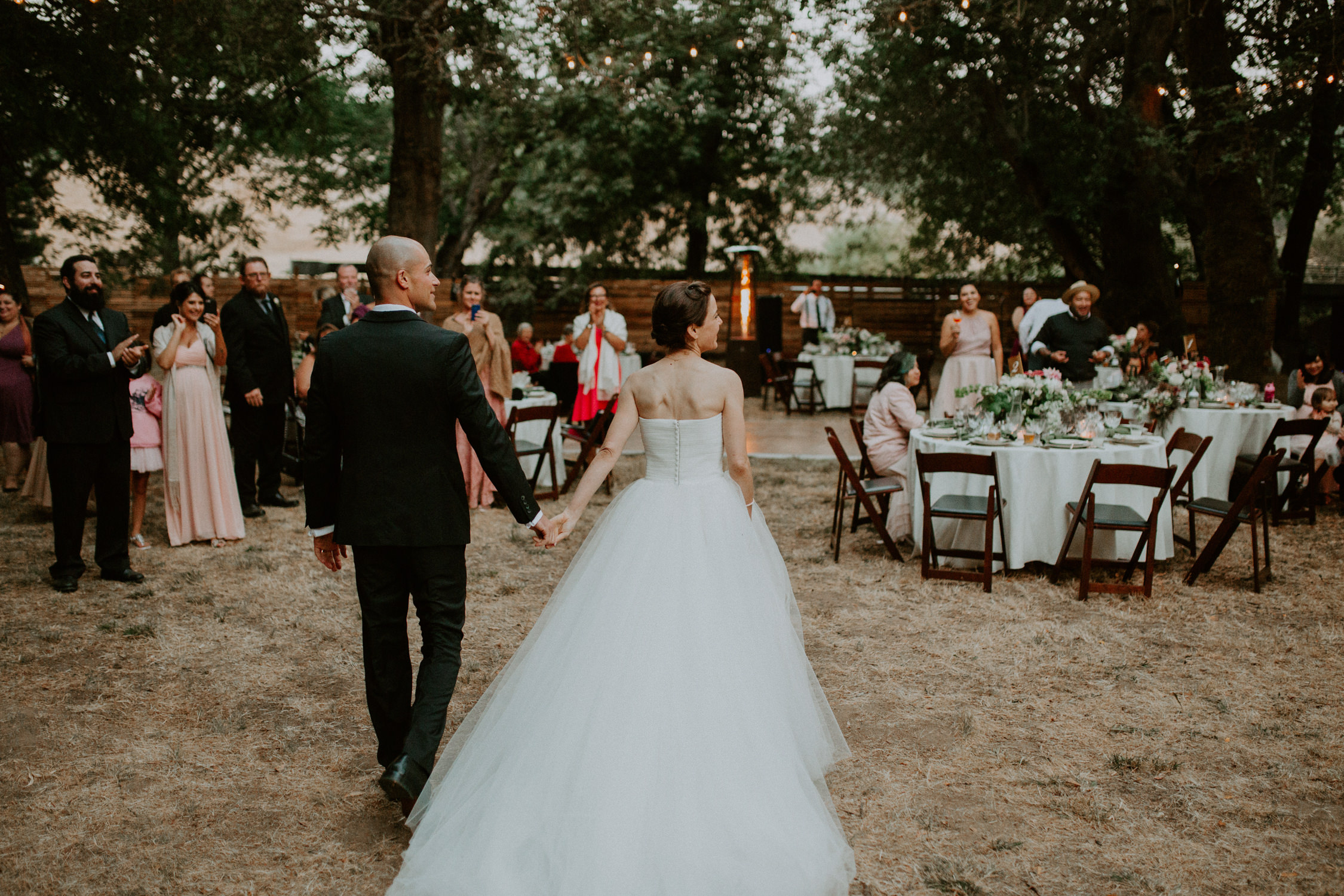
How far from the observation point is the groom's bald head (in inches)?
111

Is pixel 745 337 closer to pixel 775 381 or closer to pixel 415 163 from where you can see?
pixel 775 381

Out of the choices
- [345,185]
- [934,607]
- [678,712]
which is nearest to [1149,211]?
[934,607]

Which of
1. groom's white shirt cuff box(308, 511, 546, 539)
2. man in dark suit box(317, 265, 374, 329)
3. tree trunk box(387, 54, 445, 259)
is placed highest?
tree trunk box(387, 54, 445, 259)

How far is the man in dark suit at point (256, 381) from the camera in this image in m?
7.11

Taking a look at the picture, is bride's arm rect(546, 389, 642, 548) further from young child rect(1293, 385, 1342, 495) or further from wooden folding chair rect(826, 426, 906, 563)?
Answer: young child rect(1293, 385, 1342, 495)

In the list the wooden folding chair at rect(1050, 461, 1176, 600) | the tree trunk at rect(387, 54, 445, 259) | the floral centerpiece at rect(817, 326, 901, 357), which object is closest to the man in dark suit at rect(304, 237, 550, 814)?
the wooden folding chair at rect(1050, 461, 1176, 600)

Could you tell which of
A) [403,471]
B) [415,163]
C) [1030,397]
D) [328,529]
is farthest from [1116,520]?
[415,163]

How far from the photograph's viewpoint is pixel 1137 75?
41.4 ft

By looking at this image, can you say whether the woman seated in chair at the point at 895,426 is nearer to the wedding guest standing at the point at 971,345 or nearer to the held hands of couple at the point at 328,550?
the wedding guest standing at the point at 971,345

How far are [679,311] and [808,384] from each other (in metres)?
11.2

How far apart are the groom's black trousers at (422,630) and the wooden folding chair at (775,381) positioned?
11.2 metres

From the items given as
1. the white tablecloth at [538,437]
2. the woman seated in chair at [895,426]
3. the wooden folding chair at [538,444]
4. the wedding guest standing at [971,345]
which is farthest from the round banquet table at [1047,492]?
the white tablecloth at [538,437]

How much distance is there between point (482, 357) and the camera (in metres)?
7.64

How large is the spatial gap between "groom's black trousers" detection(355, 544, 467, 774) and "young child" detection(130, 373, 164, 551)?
4.21 metres
